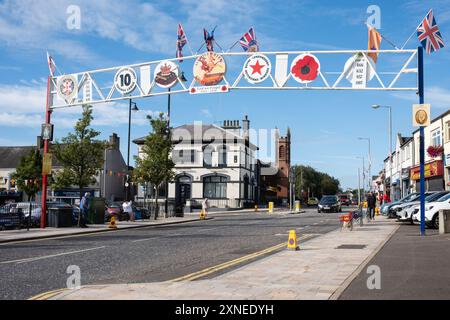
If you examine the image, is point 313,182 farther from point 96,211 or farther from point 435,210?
point 435,210

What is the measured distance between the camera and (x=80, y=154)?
37406mm

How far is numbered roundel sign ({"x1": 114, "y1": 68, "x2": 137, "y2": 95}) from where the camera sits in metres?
20.7

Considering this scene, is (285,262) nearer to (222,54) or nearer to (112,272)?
(112,272)

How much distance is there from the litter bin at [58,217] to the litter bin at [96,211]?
2561 mm

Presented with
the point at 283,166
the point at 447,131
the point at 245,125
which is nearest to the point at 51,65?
the point at 447,131

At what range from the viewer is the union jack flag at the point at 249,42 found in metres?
19.6

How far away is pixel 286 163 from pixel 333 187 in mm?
54445

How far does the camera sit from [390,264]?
10.4 m

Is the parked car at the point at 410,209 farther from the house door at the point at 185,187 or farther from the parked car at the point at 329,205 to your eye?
the house door at the point at 185,187

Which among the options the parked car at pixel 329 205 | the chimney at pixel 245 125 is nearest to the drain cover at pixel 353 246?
the parked car at pixel 329 205

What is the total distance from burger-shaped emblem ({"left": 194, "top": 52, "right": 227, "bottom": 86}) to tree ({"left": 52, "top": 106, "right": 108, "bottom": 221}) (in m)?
20.6

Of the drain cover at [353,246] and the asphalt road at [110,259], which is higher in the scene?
the drain cover at [353,246]

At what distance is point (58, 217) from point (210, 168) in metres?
38.2
